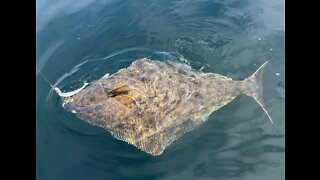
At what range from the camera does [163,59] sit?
27.6ft

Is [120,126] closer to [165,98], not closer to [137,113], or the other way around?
[137,113]

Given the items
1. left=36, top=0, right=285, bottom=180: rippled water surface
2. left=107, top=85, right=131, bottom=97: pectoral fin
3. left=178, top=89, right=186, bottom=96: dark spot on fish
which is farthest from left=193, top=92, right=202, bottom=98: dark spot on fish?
left=107, top=85, right=131, bottom=97: pectoral fin

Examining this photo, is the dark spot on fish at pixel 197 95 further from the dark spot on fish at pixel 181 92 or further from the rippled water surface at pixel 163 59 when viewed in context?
the rippled water surface at pixel 163 59

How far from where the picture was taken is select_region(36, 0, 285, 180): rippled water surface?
638cm

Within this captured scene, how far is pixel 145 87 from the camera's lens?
24.4ft

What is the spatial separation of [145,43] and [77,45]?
5.74 ft

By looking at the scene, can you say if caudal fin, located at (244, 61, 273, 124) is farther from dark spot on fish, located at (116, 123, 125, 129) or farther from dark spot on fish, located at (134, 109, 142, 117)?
dark spot on fish, located at (116, 123, 125, 129)

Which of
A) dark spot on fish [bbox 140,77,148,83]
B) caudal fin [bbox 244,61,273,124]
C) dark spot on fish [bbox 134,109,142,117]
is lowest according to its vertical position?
caudal fin [bbox 244,61,273,124]

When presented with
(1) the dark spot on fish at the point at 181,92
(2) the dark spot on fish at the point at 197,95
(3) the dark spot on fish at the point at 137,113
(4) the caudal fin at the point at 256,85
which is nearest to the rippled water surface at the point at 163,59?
(4) the caudal fin at the point at 256,85

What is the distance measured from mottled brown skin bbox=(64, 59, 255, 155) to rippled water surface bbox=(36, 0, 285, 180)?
0.20 m
